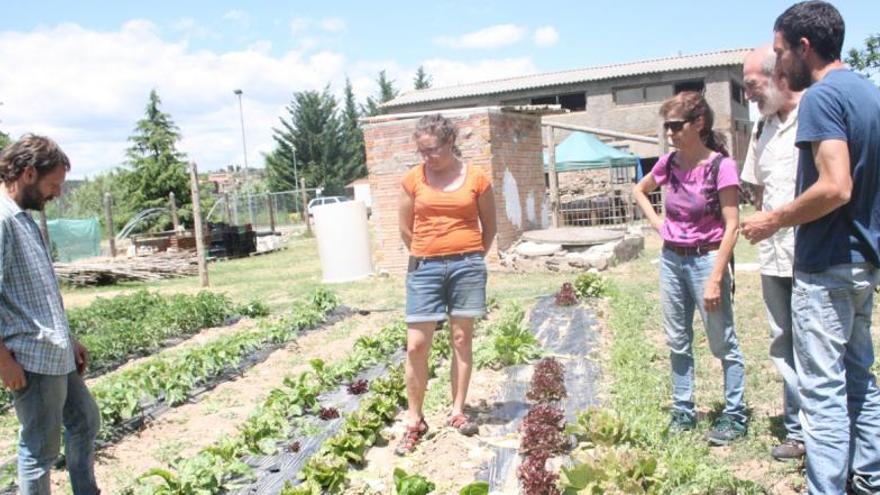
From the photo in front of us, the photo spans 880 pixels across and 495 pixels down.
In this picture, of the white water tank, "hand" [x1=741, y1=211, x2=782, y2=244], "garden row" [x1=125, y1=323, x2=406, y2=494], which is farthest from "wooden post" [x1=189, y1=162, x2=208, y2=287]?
"hand" [x1=741, y1=211, x2=782, y2=244]

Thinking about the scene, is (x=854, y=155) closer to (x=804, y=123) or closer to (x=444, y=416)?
(x=804, y=123)

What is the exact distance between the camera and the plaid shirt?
9.87 ft

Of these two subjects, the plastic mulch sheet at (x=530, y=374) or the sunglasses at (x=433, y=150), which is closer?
the plastic mulch sheet at (x=530, y=374)

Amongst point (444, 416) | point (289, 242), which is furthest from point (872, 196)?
point (289, 242)

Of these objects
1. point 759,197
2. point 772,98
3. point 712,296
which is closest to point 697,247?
point 712,296

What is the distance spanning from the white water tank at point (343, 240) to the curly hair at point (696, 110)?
9511mm

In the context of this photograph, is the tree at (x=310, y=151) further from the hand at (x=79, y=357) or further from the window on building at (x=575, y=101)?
the hand at (x=79, y=357)

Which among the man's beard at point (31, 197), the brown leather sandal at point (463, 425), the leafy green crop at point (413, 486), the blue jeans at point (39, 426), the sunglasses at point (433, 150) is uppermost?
the sunglasses at point (433, 150)

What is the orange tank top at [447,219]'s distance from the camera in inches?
161

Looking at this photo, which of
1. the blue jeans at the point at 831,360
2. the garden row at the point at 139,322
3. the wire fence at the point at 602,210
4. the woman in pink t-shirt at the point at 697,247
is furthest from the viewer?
the wire fence at the point at 602,210

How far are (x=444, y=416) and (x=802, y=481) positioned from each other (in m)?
2.10

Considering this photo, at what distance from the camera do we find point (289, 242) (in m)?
26.0

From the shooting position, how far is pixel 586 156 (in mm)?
21422

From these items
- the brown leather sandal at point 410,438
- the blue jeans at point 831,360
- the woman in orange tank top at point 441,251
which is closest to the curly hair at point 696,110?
the woman in orange tank top at point 441,251
